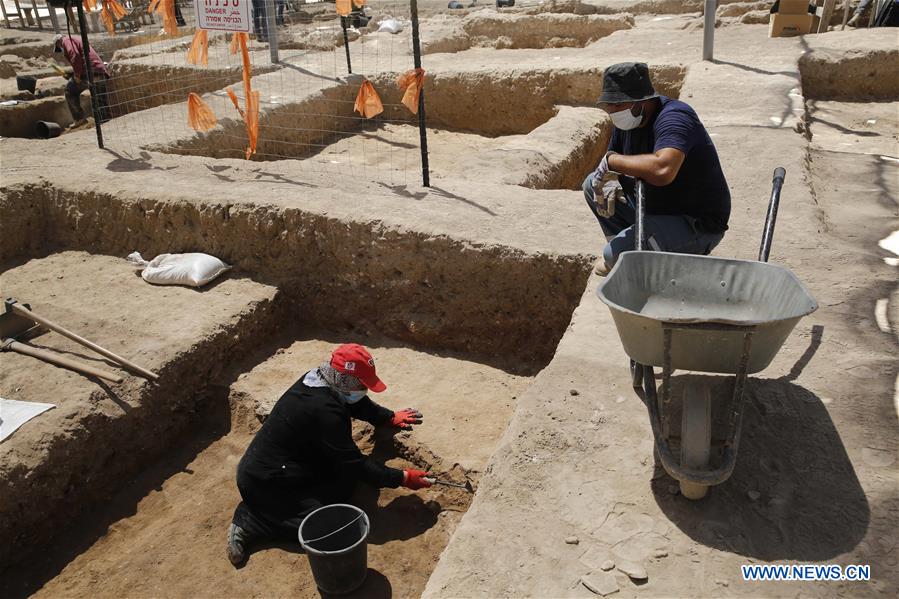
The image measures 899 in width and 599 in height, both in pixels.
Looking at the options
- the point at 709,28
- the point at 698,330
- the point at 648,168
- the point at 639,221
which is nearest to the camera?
the point at 698,330

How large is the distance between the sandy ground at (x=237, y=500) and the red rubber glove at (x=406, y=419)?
0.20ft

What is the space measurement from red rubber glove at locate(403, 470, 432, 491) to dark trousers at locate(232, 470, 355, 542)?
0.51m

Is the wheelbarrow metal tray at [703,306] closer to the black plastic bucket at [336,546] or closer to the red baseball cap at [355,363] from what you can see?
the red baseball cap at [355,363]

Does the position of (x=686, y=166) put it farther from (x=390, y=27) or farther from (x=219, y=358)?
(x=390, y=27)

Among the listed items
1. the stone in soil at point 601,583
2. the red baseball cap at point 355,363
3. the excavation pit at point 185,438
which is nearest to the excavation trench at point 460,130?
the excavation pit at point 185,438

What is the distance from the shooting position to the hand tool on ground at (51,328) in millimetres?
4652

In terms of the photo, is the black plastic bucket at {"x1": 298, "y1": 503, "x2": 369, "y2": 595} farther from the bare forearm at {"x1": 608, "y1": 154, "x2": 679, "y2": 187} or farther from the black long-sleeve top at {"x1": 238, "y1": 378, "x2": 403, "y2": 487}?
the bare forearm at {"x1": 608, "y1": 154, "x2": 679, "y2": 187}

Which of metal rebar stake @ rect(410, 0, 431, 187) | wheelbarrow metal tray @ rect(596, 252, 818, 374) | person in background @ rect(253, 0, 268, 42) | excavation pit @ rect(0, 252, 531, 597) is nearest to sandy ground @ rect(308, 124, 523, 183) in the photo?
metal rebar stake @ rect(410, 0, 431, 187)

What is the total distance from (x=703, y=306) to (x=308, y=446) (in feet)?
7.37

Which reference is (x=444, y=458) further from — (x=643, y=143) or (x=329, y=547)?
(x=643, y=143)

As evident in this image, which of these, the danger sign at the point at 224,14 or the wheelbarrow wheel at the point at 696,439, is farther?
the danger sign at the point at 224,14

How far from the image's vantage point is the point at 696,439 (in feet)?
8.55

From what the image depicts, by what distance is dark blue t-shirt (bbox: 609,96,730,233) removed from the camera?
352 centimetres

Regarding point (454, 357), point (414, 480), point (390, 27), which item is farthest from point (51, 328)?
point (390, 27)
